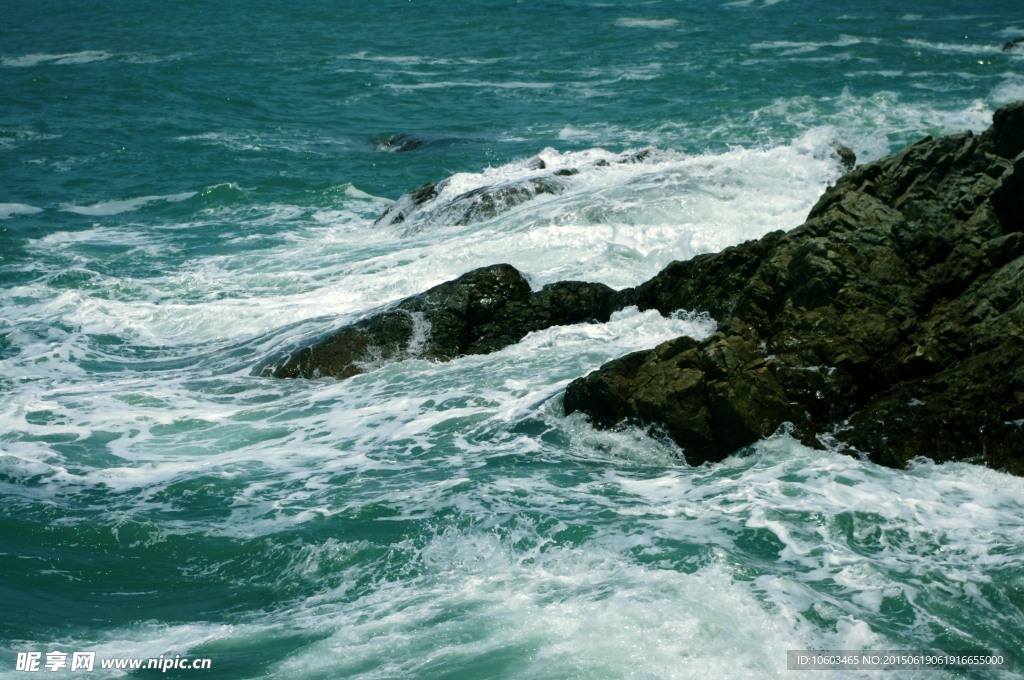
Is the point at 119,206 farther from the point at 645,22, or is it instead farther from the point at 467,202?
the point at 645,22

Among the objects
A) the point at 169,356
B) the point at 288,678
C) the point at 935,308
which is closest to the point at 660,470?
the point at 935,308

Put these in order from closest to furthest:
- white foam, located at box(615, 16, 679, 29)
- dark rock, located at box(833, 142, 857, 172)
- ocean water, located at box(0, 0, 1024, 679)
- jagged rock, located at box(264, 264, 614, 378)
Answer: ocean water, located at box(0, 0, 1024, 679), jagged rock, located at box(264, 264, 614, 378), dark rock, located at box(833, 142, 857, 172), white foam, located at box(615, 16, 679, 29)

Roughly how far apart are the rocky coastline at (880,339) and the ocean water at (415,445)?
24 cm

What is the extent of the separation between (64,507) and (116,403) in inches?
113

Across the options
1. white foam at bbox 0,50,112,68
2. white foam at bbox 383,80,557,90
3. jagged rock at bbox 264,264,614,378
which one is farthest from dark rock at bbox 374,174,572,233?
white foam at bbox 0,50,112,68

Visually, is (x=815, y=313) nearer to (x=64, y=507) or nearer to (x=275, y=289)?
(x=64, y=507)

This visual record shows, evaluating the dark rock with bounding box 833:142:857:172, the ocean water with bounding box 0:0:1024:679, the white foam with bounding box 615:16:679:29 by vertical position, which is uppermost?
the white foam with bounding box 615:16:679:29

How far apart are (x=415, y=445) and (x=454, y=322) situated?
2.53 m

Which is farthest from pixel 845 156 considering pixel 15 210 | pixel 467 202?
pixel 15 210

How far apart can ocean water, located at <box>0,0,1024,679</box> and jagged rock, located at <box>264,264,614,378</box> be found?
30cm

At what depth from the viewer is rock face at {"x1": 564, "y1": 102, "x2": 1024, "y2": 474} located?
8633 millimetres

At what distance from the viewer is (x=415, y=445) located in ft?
33.8

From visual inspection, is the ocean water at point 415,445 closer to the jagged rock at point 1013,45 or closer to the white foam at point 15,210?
the white foam at point 15,210

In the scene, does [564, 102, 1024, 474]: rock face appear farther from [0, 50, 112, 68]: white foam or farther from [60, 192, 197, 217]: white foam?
[0, 50, 112, 68]: white foam
